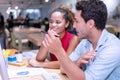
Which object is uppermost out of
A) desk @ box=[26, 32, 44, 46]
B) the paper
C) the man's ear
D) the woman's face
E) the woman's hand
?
the man's ear

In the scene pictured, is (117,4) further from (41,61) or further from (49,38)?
(49,38)

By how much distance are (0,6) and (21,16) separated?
78 cm

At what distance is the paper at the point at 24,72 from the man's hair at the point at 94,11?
1.86 feet

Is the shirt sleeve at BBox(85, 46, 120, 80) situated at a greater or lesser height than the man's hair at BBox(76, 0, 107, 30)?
lesser

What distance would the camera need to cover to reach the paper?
156cm

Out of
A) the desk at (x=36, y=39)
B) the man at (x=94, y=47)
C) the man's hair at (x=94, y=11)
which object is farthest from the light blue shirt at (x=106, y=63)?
the desk at (x=36, y=39)

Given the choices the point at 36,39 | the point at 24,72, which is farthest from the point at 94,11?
the point at 36,39

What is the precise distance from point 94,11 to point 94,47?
258 mm

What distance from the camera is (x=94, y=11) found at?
1.29 m

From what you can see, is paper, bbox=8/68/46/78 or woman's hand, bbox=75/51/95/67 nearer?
woman's hand, bbox=75/51/95/67

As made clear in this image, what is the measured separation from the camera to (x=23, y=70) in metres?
1.67

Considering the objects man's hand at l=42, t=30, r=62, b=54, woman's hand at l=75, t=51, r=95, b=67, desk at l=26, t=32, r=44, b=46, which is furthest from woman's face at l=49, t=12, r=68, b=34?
desk at l=26, t=32, r=44, b=46

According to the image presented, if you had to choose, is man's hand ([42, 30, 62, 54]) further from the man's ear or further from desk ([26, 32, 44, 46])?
desk ([26, 32, 44, 46])

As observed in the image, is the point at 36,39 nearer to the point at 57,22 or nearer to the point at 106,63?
the point at 57,22
